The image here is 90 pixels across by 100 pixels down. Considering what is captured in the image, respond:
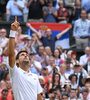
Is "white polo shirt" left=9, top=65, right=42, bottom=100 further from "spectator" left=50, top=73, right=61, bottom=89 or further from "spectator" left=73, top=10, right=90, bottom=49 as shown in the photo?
"spectator" left=73, top=10, right=90, bottom=49

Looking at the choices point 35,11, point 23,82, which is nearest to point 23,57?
point 23,82

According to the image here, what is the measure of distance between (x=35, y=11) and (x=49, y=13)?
1.85ft

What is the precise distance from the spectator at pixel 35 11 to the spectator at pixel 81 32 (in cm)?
153

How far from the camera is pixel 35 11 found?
17062mm

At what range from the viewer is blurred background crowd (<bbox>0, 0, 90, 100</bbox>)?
11977 mm

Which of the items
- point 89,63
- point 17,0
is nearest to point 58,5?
point 17,0

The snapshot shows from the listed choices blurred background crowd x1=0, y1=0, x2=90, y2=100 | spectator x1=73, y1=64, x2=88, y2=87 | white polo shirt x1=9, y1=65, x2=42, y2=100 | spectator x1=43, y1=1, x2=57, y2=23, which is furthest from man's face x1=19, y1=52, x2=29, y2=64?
spectator x1=43, y1=1, x2=57, y2=23

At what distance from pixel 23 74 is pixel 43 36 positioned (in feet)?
27.8

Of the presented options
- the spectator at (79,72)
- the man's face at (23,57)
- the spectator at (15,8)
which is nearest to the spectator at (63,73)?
the spectator at (79,72)

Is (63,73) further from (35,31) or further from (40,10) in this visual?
(40,10)

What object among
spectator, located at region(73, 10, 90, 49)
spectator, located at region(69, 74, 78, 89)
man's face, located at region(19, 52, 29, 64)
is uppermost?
man's face, located at region(19, 52, 29, 64)

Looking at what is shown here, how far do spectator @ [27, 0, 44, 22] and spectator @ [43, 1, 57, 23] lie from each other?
24 cm

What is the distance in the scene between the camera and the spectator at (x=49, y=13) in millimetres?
16859

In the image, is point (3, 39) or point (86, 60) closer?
point (3, 39)
